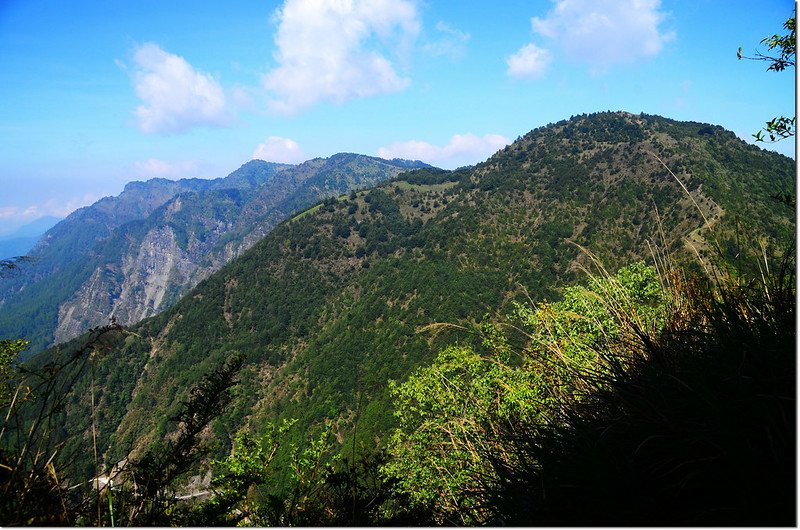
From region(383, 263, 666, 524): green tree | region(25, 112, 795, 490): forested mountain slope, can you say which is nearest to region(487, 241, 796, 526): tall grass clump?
region(383, 263, 666, 524): green tree

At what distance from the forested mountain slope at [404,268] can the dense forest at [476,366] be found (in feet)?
2.03

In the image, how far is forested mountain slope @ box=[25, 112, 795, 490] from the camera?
66250 mm

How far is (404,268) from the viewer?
97.5 meters

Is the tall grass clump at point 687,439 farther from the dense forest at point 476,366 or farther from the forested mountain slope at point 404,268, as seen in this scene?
the forested mountain slope at point 404,268

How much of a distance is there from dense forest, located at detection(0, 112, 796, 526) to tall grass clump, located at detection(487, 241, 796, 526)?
0.04ft

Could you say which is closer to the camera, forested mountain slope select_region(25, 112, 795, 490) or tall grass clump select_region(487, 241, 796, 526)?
tall grass clump select_region(487, 241, 796, 526)

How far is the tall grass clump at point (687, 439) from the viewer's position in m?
1.58

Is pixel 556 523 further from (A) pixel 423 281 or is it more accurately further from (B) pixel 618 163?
(B) pixel 618 163

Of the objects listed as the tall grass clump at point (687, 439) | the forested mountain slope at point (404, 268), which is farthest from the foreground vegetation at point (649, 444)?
the forested mountain slope at point (404, 268)

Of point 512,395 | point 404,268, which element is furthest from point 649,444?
point 404,268

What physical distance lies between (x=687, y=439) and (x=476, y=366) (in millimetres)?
5681

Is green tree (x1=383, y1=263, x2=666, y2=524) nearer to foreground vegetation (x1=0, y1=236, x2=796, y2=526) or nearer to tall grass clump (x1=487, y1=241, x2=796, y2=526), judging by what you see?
foreground vegetation (x1=0, y1=236, x2=796, y2=526)

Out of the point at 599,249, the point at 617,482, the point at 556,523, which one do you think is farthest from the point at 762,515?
the point at 599,249

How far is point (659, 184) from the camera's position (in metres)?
78.0
